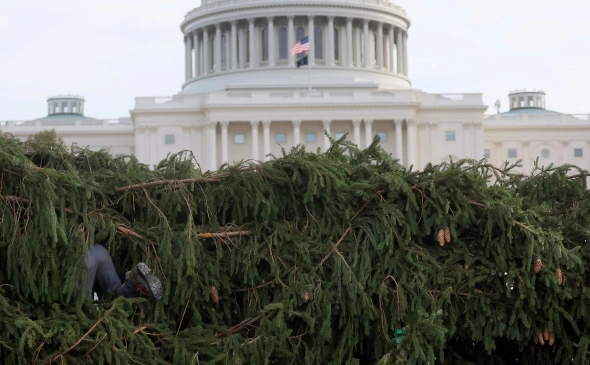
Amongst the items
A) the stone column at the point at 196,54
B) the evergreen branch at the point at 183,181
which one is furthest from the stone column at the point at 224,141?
the evergreen branch at the point at 183,181

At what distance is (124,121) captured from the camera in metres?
106

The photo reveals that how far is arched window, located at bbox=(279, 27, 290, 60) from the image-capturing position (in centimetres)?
11162

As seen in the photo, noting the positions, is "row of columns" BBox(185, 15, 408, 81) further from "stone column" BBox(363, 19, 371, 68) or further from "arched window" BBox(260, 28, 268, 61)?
"arched window" BBox(260, 28, 268, 61)

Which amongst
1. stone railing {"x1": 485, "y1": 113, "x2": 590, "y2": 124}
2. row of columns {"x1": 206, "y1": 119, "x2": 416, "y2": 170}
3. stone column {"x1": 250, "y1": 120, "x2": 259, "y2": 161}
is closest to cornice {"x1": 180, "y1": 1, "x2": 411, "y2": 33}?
stone railing {"x1": 485, "y1": 113, "x2": 590, "y2": 124}

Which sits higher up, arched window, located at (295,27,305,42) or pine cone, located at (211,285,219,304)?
arched window, located at (295,27,305,42)

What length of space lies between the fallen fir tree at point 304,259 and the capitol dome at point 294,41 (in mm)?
93553

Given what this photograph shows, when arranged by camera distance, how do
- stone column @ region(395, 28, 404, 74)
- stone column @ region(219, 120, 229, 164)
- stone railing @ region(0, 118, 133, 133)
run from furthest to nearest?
stone column @ region(395, 28, 404, 74) < stone railing @ region(0, 118, 133, 133) < stone column @ region(219, 120, 229, 164)

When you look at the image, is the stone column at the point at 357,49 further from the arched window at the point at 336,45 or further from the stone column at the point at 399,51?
the stone column at the point at 399,51

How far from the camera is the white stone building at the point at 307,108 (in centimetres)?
9544

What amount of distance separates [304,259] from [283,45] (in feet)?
329

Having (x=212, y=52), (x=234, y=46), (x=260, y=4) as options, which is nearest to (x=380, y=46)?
(x=260, y=4)

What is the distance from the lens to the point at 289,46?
110250mm

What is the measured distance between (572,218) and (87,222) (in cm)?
482

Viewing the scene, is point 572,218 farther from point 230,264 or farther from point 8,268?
point 8,268
